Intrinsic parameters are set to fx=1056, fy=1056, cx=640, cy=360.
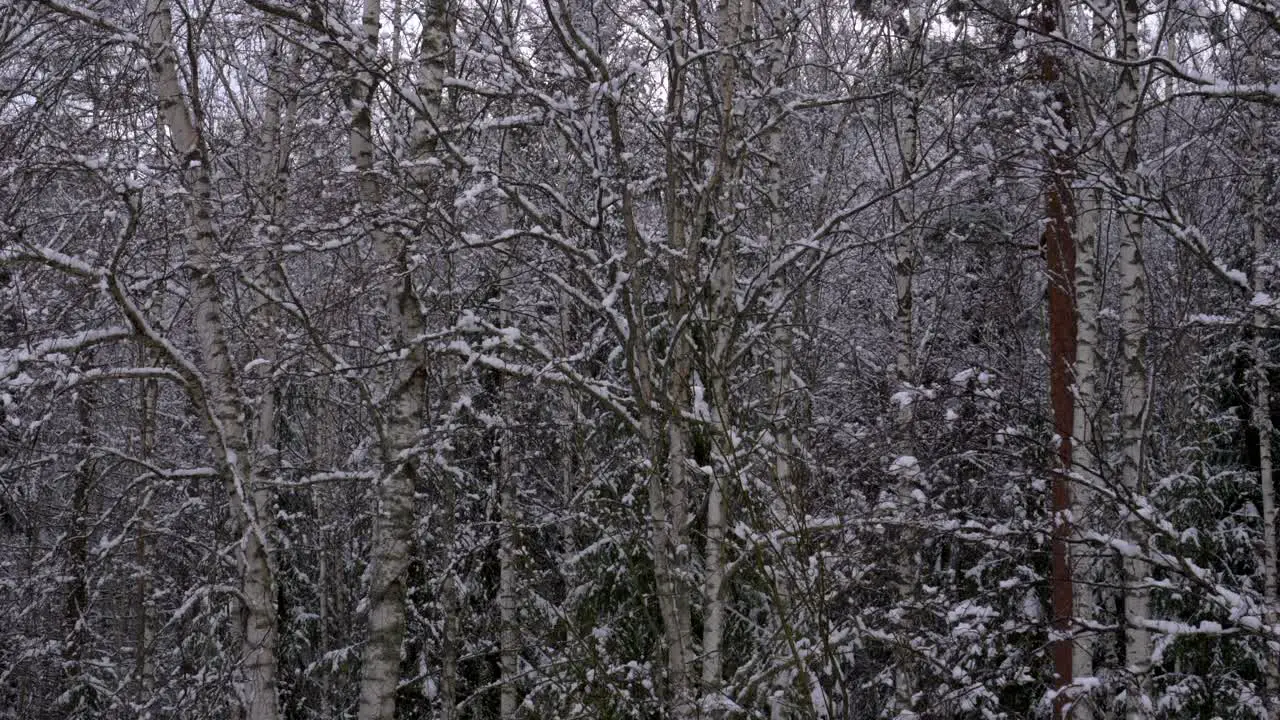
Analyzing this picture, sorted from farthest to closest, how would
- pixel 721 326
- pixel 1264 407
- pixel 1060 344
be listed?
pixel 1264 407 → pixel 1060 344 → pixel 721 326

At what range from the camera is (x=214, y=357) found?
5938 mm

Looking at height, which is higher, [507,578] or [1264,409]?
[1264,409]

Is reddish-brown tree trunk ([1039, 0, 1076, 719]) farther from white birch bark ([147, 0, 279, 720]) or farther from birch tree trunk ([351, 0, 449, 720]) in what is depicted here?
white birch bark ([147, 0, 279, 720])

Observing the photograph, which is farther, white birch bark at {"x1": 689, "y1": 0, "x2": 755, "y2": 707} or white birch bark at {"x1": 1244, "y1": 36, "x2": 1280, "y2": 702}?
white birch bark at {"x1": 1244, "y1": 36, "x2": 1280, "y2": 702}

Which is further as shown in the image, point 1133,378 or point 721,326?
point 1133,378

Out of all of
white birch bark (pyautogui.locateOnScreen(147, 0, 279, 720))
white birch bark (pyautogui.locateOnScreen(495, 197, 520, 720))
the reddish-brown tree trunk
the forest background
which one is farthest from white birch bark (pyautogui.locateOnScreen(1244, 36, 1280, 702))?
white birch bark (pyautogui.locateOnScreen(147, 0, 279, 720))

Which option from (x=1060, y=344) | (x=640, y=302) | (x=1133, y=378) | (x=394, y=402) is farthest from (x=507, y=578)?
(x=1133, y=378)

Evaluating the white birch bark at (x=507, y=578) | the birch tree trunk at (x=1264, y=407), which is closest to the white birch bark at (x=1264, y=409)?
the birch tree trunk at (x=1264, y=407)

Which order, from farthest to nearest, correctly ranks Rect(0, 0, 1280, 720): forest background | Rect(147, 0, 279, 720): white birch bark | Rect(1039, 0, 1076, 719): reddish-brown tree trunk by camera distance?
Rect(1039, 0, 1076, 719): reddish-brown tree trunk, Rect(147, 0, 279, 720): white birch bark, Rect(0, 0, 1280, 720): forest background

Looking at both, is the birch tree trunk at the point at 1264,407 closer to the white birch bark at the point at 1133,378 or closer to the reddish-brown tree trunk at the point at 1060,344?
the reddish-brown tree trunk at the point at 1060,344

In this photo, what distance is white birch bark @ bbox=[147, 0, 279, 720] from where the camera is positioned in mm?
5809

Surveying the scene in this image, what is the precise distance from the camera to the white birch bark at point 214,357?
5.81m

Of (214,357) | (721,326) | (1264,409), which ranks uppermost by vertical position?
(721,326)

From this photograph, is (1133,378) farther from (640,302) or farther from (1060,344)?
(640,302)
